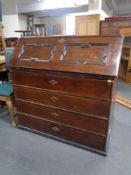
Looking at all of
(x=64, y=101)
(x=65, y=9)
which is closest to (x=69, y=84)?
(x=64, y=101)

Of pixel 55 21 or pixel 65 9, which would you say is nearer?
pixel 65 9

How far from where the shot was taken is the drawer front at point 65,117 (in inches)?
56.3

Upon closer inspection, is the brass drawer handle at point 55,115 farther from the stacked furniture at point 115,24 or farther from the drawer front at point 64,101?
the stacked furniture at point 115,24

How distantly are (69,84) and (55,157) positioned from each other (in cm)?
74

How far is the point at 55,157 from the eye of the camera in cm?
153

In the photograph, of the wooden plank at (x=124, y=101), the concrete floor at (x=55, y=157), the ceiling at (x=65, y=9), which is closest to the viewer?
the concrete floor at (x=55, y=157)

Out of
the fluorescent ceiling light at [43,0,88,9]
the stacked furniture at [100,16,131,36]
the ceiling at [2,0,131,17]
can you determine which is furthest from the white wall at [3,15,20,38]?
the stacked furniture at [100,16,131,36]

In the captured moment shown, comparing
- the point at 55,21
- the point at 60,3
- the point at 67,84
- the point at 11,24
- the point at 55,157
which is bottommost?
the point at 55,157

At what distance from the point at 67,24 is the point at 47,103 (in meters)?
7.63

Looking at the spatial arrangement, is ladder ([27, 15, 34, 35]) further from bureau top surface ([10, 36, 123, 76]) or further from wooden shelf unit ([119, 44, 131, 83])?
bureau top surface ([10, 36, 123, 76])

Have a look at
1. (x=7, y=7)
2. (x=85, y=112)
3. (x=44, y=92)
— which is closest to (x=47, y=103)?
(x=44, y=92)

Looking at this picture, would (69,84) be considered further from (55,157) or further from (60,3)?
Answer: (60,3)

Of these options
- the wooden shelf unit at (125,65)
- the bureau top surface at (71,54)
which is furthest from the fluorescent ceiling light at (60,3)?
the bureau top surface at (71,54)

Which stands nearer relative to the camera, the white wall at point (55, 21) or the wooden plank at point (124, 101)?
the wooden plank at point (124, 101)
